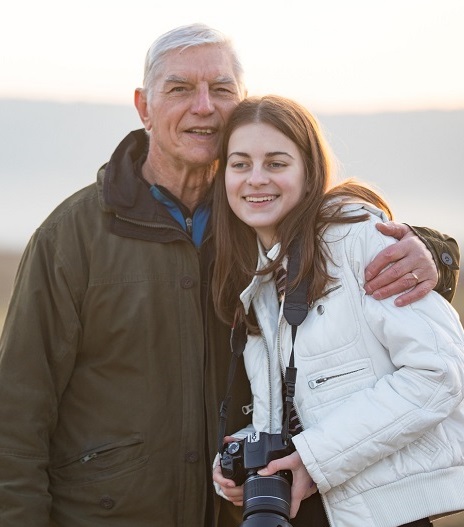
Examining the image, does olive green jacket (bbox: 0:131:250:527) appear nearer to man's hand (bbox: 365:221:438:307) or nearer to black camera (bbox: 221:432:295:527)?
black camera (bbox: 221:432:295:527)

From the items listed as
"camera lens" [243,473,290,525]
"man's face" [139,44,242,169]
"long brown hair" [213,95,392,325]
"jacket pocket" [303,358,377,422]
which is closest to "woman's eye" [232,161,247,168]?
"long brown hair" [213,95,392,325]

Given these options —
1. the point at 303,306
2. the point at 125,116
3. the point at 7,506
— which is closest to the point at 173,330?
the point at 303,306

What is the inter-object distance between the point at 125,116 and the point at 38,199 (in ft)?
18.6

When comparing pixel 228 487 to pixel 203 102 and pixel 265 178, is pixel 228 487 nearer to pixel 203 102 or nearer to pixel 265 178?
pixel 265 178

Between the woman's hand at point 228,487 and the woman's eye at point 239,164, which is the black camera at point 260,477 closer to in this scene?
the woman's hand at point 228,487

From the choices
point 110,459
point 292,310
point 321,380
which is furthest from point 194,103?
point 110,459

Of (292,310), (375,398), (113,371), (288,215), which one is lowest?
(113,371)

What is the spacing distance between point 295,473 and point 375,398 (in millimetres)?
387

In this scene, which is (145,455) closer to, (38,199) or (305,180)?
(305,180)

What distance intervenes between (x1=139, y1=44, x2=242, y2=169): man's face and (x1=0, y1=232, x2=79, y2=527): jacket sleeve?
2.19 ft

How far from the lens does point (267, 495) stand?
362 cm

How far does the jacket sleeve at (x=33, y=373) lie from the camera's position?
4125mm

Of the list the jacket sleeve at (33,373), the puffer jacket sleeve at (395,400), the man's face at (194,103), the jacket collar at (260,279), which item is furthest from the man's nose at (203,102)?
the puffer jacket sleeve at (395,400)

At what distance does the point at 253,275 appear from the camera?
13.4ft
